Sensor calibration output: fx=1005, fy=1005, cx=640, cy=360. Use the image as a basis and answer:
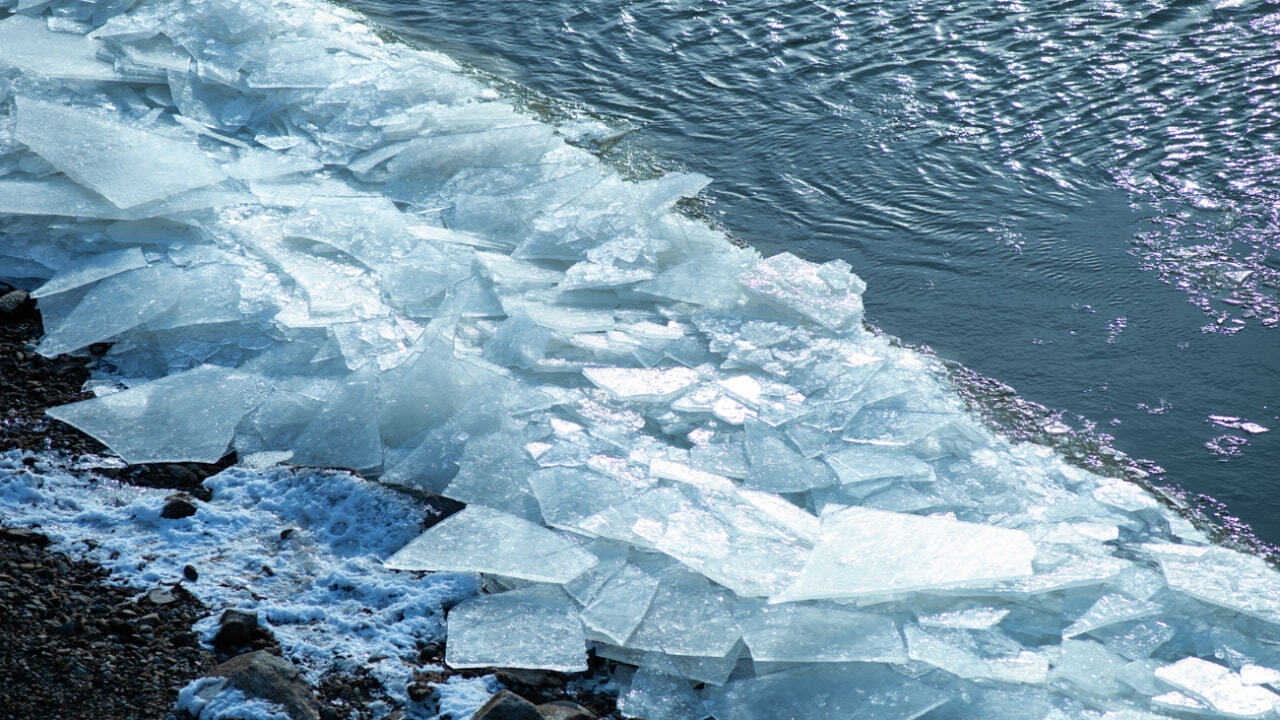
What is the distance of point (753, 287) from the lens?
3.79 meters

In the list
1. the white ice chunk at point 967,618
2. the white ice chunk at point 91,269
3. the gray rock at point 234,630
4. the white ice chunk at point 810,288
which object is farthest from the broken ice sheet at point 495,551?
the white ice chunk at point 91,269

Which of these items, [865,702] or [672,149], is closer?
[865,702]

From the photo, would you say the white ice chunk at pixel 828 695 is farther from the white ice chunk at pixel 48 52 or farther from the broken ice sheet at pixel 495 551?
the white ice chunk at pixel 48 52

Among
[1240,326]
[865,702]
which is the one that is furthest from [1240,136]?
[865,702]

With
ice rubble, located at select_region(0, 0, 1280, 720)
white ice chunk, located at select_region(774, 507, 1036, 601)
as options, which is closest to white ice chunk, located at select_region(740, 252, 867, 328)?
ice rubble, located at select_region(0, 0, 1280, 720)

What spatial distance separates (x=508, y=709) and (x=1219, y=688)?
66.9 inches

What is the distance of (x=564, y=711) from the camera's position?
231 centimetres

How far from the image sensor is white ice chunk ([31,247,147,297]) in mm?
3529

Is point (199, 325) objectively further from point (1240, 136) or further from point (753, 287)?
point (1240, 136)

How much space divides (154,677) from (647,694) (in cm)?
112

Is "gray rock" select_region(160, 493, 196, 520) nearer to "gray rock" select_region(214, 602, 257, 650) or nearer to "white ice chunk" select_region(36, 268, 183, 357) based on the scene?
"gray rock" select_region(214, 602, 257, 650)

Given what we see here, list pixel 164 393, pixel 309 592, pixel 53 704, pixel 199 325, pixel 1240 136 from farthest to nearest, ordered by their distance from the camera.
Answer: pixel 1240 136 → pixel 199 325 → pixel 164 393 → pixel 309 592 → pixel 53 704

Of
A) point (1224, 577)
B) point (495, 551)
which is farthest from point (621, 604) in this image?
point (1224, 577)

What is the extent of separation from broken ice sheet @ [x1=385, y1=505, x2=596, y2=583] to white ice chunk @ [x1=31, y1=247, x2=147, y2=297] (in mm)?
1749
